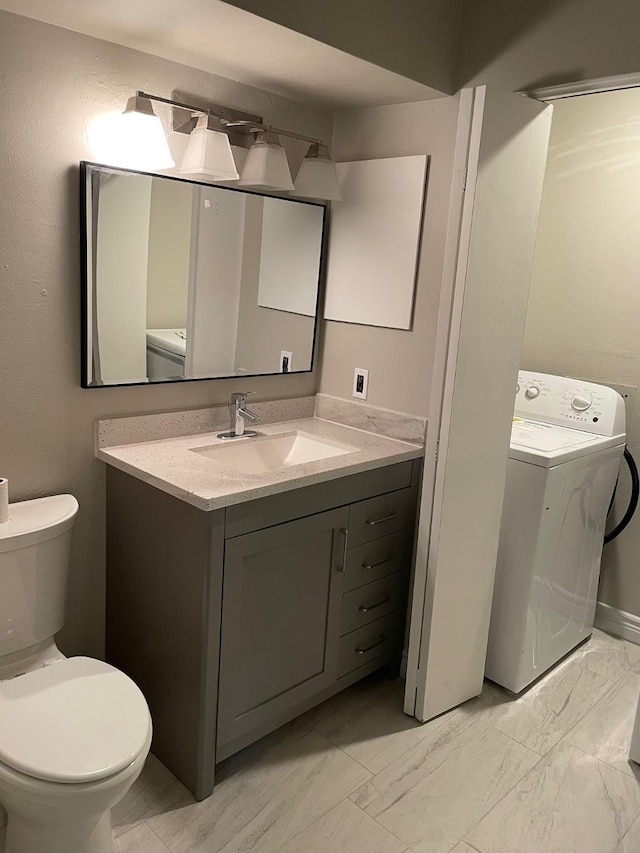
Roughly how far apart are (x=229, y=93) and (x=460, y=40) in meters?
0.71

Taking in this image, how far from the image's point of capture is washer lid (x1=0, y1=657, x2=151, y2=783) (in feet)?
4.77

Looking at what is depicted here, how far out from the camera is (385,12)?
1842 millimetres

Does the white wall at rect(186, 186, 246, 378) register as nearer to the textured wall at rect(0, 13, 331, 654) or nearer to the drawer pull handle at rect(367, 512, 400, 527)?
the textured wall at rect(0, 13, 331, 654)

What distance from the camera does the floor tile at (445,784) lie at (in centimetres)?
189

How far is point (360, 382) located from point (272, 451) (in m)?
0.40

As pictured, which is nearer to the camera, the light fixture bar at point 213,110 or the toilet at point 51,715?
the toilet at point 51,715

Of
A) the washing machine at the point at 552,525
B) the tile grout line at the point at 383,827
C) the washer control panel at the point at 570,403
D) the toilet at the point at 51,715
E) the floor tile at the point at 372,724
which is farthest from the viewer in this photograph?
the washer control panel at the point at 570,403

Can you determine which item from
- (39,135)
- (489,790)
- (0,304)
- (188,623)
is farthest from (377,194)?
(489,790)

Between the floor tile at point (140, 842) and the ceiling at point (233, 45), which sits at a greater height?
the ceiling at point (233, 45)

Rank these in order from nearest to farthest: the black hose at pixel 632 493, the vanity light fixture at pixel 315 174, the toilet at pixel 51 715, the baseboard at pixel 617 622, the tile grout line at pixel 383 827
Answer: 1. the toilet at pixel 51 715
2. the tile grout line at pixel 383 827
3. the vanity light fixture at pixel 315 174
4. the black hose at pixel 632 493
5. the baseboard at pixel 617 622

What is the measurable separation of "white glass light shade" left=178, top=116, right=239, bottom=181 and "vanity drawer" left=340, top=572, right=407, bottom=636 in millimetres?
1353

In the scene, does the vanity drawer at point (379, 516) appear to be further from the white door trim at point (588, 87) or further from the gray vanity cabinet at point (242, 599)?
the white door trim at point (588, 87)

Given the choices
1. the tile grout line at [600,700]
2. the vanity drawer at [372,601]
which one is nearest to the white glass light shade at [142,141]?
the vanity drawer at [372,601]

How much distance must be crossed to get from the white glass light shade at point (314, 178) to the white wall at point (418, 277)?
0.61 feet
